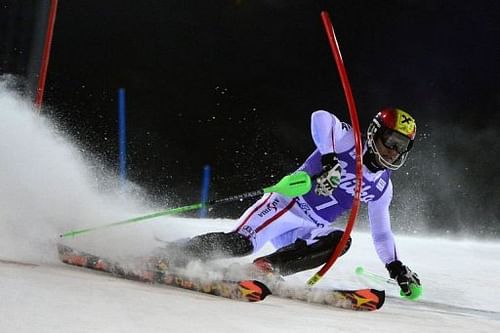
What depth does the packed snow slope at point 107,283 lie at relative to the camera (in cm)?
183

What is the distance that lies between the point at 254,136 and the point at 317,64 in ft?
4.80

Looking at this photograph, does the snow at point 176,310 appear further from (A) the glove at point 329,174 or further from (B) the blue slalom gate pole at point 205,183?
(B) the blue slalom gate pole at point 205,183

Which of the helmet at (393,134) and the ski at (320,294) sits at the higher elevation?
the helmet at (393,134)

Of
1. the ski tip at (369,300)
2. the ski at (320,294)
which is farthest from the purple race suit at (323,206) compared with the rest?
the ski tip at (369,300)

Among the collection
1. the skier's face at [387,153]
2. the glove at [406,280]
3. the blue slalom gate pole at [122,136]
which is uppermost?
the blue slalom gate pole at [122,136]

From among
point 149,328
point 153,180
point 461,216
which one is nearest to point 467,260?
point 461,216

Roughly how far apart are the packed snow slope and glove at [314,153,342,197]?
563 mm

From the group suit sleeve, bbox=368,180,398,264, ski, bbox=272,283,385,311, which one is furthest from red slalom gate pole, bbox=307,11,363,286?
suit sleeve, bbox=368,180,398,264

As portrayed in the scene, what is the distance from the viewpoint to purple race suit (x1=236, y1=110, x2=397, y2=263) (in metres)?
3.43

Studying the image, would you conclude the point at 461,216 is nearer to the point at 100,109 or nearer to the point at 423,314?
the point at 100,109

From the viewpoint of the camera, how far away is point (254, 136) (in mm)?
9195

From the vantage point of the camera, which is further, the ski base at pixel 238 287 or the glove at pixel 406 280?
the glove at pixel 406 280

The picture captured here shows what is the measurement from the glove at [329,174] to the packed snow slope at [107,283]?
22.2 inches

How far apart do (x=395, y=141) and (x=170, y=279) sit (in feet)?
4.73
